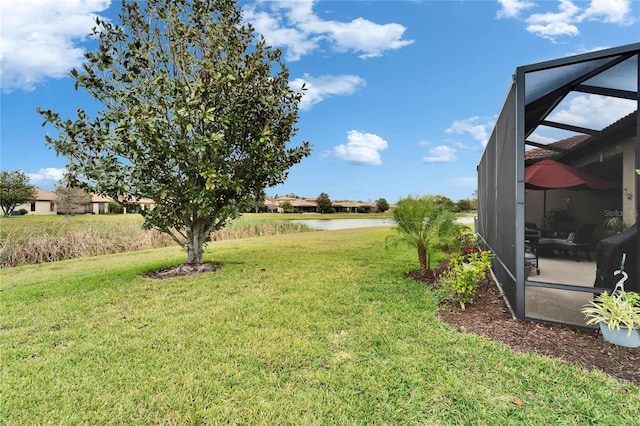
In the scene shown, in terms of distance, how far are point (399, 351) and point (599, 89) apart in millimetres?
4933

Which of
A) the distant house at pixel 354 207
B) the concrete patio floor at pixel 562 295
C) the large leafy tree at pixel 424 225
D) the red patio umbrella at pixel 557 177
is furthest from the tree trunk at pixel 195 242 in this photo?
the distant house at pixel 354 207

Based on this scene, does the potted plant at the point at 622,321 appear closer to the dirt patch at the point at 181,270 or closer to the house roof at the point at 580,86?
the house roof at the point at 580,86

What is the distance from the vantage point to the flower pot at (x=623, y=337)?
11.1 ft

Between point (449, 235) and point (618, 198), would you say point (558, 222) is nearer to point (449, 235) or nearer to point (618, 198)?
point (618, 198)

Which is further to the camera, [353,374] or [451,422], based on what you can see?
[353,374]

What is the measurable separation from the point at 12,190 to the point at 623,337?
55559 millimetres

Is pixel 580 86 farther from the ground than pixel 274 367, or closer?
farther from the ground

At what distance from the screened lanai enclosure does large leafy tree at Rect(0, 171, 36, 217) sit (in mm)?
53059

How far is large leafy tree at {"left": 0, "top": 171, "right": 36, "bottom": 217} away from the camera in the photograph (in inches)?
1560

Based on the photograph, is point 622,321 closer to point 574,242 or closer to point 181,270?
point 574,242

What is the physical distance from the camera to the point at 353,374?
3062 millimetres

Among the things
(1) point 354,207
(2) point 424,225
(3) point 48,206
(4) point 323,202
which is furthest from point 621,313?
(1) point 354,207

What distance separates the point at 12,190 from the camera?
132ft

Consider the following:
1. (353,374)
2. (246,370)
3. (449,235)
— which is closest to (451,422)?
(353,374)
